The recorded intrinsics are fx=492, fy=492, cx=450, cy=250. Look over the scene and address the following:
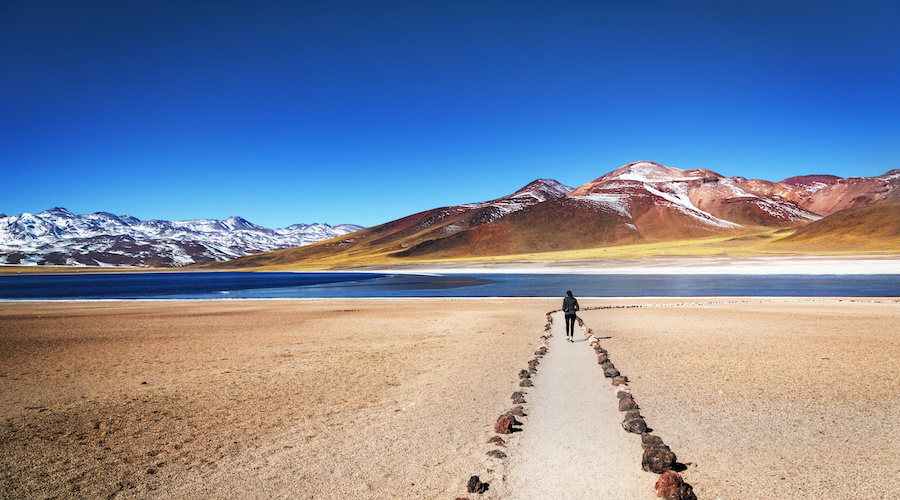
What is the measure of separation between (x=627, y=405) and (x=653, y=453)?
8.32 feet

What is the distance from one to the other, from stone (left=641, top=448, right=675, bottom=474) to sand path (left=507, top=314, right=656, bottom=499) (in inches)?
4.7

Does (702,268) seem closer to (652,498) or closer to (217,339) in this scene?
(217,339)

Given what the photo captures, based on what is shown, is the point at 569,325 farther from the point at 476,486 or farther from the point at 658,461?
the point at 476,486

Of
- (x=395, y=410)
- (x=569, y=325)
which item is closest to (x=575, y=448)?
(x=395, y=410)

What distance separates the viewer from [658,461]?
659cm

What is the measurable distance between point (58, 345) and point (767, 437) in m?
22.6

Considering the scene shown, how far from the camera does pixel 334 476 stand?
22.1ft

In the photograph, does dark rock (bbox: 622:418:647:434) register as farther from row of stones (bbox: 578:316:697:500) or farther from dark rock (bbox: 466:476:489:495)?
dark rock (bbox: 466:476:489:495)

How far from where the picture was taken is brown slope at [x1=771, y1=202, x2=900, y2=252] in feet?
351

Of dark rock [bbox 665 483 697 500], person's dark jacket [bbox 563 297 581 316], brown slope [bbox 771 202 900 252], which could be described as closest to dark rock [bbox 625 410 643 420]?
dark rock [bbox 665 483 697 500]

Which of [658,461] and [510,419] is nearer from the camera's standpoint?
[658,461]

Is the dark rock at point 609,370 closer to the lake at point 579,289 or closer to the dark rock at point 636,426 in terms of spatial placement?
the dark rock at point 636,426

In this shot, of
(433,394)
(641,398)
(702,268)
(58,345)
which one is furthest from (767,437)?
(702,268)

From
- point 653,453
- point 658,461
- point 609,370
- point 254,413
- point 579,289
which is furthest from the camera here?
point 579,289
